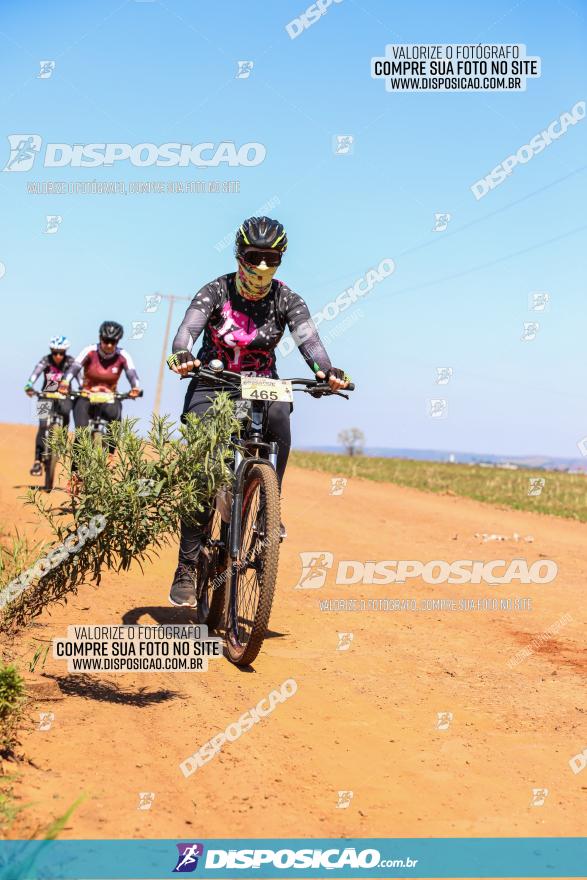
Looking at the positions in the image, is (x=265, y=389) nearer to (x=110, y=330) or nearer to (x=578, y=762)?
(x=578, y=762)

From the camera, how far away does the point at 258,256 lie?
594 cm

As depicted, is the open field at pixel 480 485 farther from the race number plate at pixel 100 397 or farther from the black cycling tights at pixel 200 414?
the black cycling tights at pixel 200 414

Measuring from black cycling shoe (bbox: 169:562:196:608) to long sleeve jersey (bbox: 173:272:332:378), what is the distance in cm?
142

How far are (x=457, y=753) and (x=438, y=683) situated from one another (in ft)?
4.07

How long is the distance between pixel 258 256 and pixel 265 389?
38.5 inches

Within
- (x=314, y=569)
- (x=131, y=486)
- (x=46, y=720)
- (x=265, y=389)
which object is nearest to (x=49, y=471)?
(x=314, y=569)

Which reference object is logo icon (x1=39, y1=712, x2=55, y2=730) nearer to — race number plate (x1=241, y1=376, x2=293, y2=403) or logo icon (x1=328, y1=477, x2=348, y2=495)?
race number plate (x1=241, y1=376, x2=293, y2=403)

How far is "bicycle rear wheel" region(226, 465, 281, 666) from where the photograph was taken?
5.11 meters

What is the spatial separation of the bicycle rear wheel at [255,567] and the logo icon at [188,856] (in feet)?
6.11

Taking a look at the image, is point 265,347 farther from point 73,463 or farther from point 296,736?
point 296,736

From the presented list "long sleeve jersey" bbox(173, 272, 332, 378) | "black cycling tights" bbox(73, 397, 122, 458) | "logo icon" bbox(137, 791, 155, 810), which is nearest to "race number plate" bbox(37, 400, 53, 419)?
"black cycling tights" bbox(73, 397, 122, 458)

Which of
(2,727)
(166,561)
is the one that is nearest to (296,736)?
(2,727)

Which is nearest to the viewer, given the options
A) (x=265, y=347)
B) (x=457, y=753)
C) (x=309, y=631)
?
(x=457, y=753)

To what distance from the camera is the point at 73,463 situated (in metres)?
4.81
